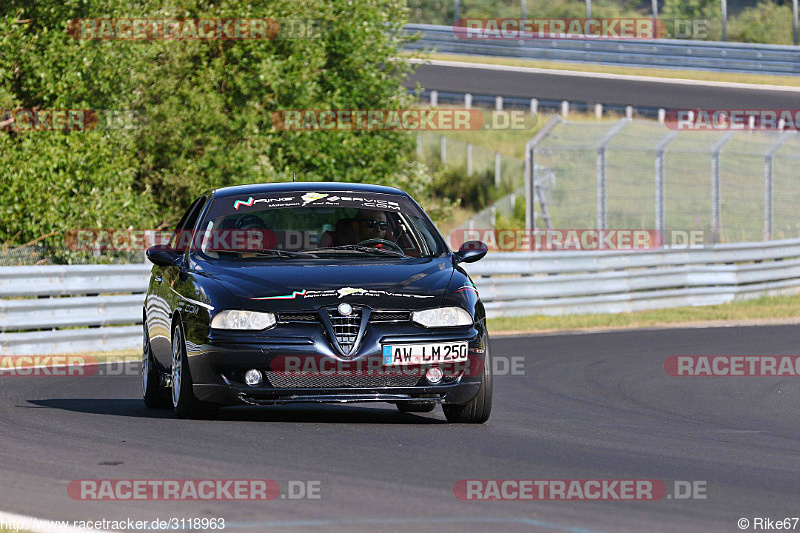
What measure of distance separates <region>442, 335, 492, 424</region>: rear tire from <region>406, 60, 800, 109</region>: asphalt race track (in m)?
34.0

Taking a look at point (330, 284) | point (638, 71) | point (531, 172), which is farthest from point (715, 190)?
point (638, 71)

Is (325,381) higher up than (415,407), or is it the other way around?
(325,381)

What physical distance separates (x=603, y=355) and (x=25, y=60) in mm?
10119

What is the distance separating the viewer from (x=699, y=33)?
2201 inches

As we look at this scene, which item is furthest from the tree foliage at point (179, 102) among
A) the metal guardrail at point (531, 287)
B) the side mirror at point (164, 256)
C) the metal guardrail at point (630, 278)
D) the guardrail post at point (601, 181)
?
the side mirror at point (164, 256)

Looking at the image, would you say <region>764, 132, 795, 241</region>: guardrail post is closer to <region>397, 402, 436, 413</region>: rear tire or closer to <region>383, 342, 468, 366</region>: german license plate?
<region>397, 402, 436, 413</region>: rear tire

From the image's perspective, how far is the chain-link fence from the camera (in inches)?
992

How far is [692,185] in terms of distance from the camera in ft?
98.8

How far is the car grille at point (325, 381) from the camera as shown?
8828mm

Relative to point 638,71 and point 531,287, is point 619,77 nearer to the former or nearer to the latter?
point 638,71

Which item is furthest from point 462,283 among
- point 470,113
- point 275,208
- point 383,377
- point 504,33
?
point 504,33

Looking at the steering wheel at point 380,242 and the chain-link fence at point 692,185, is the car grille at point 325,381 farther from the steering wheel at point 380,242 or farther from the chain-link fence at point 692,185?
the chain-link fence at point 692,185

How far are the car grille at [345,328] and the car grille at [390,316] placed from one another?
99 millimetres

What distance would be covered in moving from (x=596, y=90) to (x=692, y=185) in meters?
16.4
